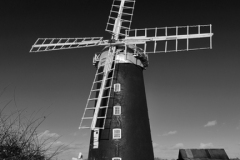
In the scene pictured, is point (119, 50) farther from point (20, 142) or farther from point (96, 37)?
point (20, 142)

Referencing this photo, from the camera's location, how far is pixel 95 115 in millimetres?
17359

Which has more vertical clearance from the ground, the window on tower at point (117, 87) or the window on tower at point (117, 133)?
the window on tower at point (117, 87)

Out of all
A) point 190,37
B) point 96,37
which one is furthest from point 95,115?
point 190,37

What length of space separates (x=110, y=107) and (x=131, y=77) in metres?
2.68

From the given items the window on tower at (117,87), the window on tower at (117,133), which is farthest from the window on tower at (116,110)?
the window on tower at (117,87)

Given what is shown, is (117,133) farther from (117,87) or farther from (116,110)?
(117,87)

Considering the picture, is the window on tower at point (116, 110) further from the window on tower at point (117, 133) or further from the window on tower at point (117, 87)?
the window on tower at point (117, 87)

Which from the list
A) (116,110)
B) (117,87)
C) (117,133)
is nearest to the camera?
(117,133)

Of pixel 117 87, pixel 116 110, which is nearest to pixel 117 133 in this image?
pixel 116 110

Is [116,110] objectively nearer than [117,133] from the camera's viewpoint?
No

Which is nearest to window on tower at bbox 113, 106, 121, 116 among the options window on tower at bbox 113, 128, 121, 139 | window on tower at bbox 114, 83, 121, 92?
window on tower at bbox 113, 128, 121, 139

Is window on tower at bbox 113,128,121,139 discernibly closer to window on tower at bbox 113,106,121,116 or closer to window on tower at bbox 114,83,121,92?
window on tower at bbox 113,106,121,116

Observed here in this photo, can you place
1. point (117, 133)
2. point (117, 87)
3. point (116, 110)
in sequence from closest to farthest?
point (117, 133), point (116, 110), point (117, 87)

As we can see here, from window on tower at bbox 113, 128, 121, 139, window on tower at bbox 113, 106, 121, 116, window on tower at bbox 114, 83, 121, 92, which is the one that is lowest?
window on tower at bbox 113, 128, 121, 139
